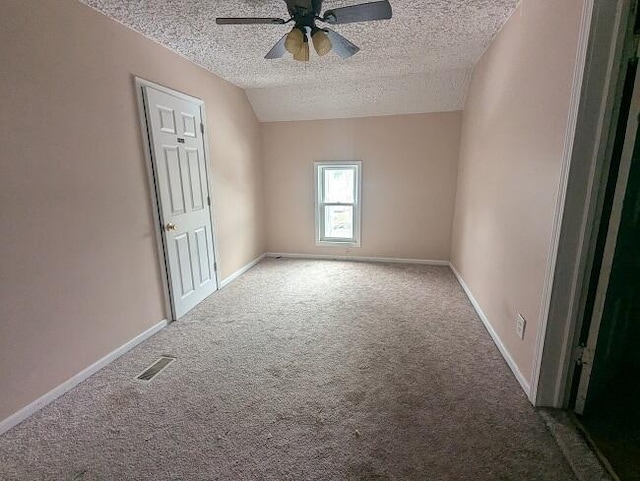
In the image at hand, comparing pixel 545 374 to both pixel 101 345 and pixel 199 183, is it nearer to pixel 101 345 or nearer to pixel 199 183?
pixel 101 345

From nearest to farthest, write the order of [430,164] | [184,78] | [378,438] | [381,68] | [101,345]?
1. [378,438]
2. [101,345]
3. [184,78]
4. [381,68]
5. [430,164]

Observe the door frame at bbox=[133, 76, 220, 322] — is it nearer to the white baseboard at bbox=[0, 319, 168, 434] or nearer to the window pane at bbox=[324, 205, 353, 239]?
the white baseboard at bbox=[0, 319, 168, 434]

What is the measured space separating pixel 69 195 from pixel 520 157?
298cm

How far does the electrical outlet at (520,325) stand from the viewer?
6.28 feet

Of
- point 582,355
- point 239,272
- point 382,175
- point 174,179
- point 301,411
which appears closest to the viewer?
point 582,355

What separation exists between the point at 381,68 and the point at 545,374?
3196 millimetres

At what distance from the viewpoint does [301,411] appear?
1.75m

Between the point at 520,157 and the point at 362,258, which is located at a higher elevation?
the point at 520,157

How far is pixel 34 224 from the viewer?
1760mm

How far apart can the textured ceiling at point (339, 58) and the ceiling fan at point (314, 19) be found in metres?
0.28

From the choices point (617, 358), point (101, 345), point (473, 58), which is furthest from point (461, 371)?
point (473, 58)

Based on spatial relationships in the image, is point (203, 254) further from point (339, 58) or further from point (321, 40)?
point (339, 58)

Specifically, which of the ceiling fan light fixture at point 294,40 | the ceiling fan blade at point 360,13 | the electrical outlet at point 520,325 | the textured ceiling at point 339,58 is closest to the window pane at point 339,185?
the textured ceiling at point 339,58

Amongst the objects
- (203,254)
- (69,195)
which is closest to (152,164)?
(69,195)
